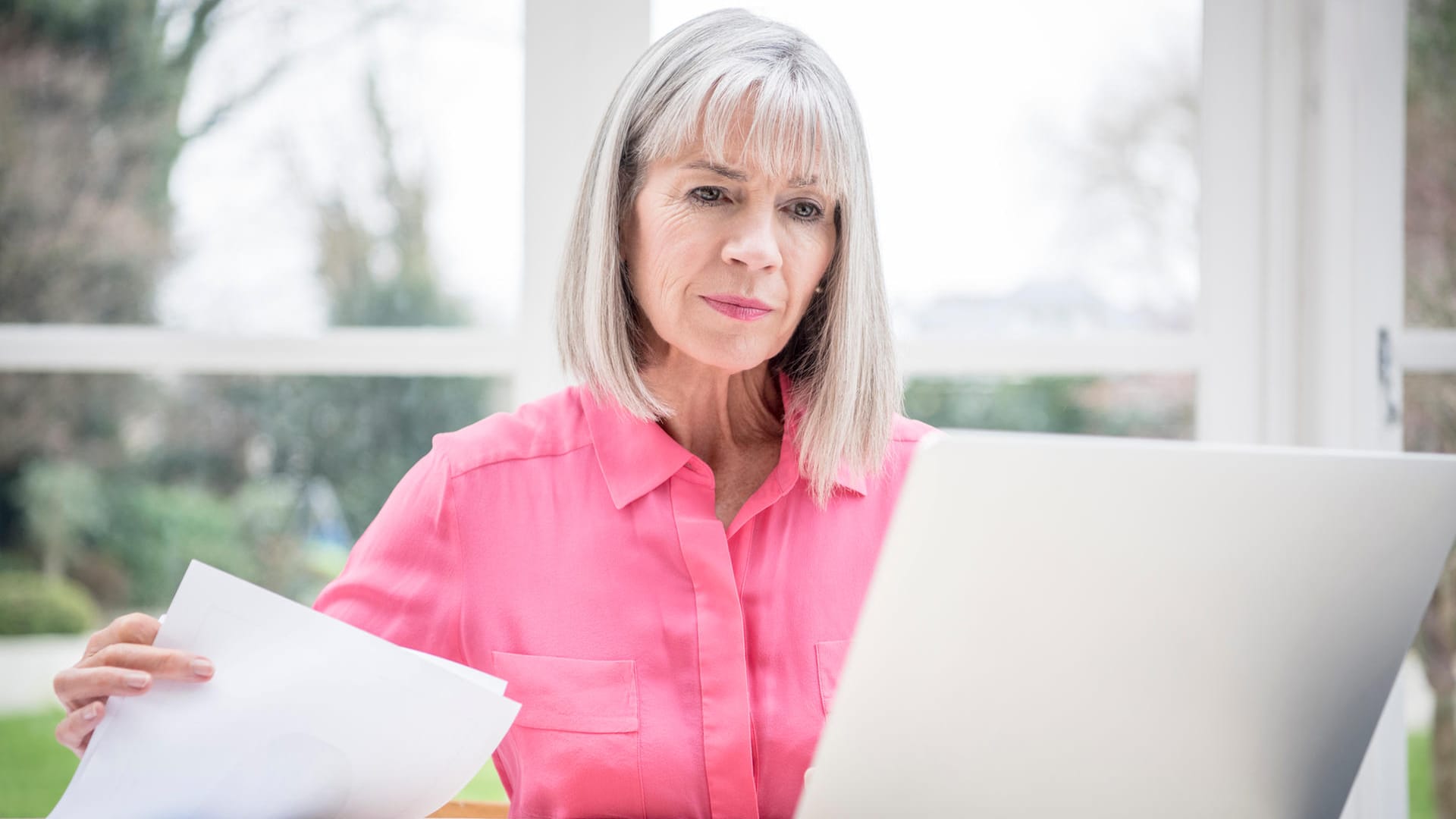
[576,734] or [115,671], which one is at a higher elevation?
[115,671]

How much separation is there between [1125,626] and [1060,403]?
1.45m

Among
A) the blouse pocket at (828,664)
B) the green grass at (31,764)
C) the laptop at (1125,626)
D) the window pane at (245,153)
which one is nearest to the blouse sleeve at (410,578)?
the blouse pocket at (828,664)

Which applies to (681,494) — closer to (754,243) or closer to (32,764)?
(754,243)

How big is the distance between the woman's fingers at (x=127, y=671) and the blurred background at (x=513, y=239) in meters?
1.06

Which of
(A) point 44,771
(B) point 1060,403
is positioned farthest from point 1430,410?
(A) point 44,771

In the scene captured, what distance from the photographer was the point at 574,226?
1332 mm

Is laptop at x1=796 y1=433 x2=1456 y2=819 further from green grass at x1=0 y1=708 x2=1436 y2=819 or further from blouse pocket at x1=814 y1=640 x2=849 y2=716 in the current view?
green grass at x1=0 y1=708 x2=1436 y2=819

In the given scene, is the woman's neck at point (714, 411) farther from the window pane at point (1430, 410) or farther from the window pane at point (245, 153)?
the window pane at point (1430, 410)

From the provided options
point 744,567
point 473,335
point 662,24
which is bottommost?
point 744,567

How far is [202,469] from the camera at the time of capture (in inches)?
76.3

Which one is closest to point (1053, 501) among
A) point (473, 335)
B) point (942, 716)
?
point (942, 716)

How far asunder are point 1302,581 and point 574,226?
927mm

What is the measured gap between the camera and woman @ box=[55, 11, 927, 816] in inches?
44.8

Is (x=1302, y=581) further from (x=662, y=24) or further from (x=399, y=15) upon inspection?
(x=399, y=15)
